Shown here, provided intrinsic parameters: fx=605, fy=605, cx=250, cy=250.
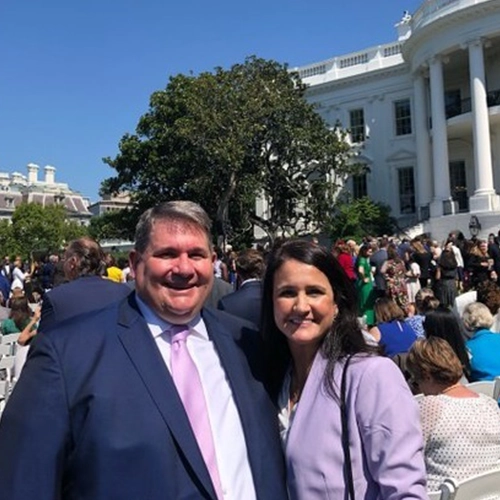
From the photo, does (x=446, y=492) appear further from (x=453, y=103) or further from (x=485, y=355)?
(x=453, y=103)

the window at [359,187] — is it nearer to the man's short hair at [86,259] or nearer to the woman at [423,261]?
the woman at [423,261]

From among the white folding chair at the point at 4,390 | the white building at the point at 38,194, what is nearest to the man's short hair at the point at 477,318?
the white folding chair at the point at 4,390

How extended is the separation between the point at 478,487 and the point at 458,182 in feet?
100.0

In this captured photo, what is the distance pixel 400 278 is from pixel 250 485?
10.1 meters

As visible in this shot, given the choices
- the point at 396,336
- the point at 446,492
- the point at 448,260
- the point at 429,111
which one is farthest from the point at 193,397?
the point at 429,111

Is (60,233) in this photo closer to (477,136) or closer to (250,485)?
(477,136)

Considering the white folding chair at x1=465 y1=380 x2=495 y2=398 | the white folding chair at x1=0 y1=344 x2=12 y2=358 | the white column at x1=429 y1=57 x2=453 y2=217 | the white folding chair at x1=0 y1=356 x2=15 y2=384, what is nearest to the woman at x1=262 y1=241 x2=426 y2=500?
the white folding chair at x1=465 y1=380 x2=495 y2=398

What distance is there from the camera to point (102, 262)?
446 cm

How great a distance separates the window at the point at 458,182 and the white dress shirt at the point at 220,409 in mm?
29862

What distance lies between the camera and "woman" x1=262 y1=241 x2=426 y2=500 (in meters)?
1.92

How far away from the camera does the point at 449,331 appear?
17.3 ft

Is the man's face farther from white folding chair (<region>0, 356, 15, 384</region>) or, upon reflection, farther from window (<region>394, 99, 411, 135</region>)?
window (<region>394, 99, 411, 135</region>)

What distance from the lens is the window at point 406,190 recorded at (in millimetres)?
32281

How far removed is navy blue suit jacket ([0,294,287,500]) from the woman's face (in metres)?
0.54
